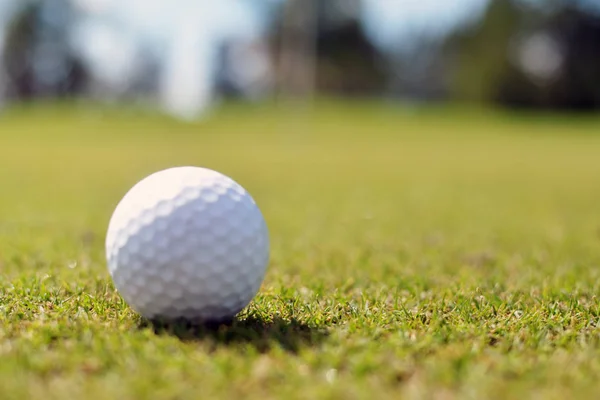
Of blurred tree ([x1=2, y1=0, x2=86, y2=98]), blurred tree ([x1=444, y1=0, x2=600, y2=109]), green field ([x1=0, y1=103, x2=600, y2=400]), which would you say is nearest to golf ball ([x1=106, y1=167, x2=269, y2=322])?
green field ([x1=0, y1=103, x2=600, y2=400])

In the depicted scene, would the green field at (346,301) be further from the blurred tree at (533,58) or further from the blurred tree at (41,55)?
the blurred tree at (41,55)

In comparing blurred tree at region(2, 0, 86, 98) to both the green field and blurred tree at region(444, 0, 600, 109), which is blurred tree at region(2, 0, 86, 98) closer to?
blurred tree at region(444, 0, 600, 109)

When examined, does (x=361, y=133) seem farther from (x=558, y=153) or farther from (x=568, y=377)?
(x=568, y=377)

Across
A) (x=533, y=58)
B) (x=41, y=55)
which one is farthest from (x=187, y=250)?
(x=41, y=55)

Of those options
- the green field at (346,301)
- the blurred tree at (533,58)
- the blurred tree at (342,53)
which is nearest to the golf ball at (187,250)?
the green field at (346,301)

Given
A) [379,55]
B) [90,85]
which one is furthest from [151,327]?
[90,85]

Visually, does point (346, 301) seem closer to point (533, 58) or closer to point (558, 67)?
point (533, 58)
